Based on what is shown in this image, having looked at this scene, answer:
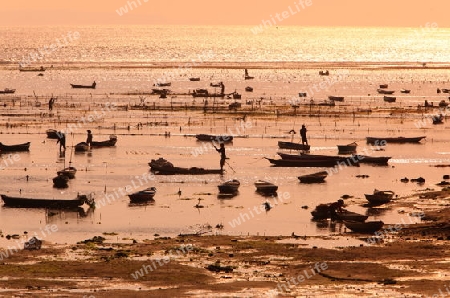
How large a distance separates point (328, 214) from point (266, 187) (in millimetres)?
7980

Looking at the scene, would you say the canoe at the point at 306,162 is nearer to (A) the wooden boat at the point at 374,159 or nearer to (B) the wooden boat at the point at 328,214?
(A) the wooden boat at the point at 374,159

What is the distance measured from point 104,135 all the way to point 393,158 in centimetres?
2262

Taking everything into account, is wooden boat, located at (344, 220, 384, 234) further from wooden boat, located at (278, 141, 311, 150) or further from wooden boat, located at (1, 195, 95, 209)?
wooden boat, located at (278, 141, 311, 150)

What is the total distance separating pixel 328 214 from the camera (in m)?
42.5

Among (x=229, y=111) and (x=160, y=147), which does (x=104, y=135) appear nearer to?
(x=160, y=147)

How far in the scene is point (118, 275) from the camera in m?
31.9

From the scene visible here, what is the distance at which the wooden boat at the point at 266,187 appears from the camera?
164 ft

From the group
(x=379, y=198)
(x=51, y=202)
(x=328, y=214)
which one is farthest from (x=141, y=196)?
(x=379, y=198)

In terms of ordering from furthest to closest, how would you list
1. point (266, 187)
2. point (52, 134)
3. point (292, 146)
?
point (52, 134) < point (292, 146) < point (266, 187)

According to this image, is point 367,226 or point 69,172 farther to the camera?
point 69,172

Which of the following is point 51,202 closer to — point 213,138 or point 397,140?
point 213,138

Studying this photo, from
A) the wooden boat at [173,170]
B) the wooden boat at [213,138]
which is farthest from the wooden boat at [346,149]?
the wooden boat at [173,170]

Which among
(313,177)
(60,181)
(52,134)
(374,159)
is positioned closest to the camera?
(60,181)

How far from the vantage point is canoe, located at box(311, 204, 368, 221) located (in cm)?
4075
